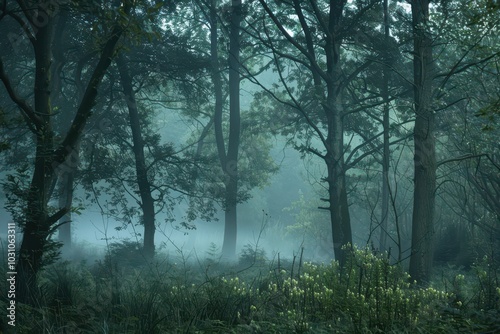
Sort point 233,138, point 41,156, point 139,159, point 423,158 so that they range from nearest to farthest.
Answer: point 41,156, point 423,158, point 139,159, point 233,138

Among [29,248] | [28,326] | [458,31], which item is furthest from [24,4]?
[458,31]

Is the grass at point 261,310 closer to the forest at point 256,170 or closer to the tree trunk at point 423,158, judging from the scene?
the forest at point 256,170

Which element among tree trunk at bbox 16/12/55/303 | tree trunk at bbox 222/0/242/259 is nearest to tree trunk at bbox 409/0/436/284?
tree trunk at bbox 16/12/55/303

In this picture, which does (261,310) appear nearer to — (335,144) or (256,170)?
(335,144)

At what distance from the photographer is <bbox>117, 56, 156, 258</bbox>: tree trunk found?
1841 cm

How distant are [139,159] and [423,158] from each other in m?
10.00

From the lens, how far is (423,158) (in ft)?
38.6

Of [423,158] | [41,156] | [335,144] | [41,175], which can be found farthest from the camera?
[335,144]

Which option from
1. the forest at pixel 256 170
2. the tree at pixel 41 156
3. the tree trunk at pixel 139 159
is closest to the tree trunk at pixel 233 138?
the forest at pixel 256 170

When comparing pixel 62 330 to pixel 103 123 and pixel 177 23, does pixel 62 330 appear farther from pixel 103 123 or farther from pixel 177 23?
pixel 177 23

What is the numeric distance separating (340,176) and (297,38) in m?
6.37

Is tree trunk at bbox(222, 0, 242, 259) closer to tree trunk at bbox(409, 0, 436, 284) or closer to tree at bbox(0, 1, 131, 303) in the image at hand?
tree trunk at bbox(409, 0, 436, 284)

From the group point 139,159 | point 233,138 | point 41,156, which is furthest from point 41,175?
point 233,138

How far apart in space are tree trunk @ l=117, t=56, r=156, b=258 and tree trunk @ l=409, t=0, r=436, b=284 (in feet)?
31.1
